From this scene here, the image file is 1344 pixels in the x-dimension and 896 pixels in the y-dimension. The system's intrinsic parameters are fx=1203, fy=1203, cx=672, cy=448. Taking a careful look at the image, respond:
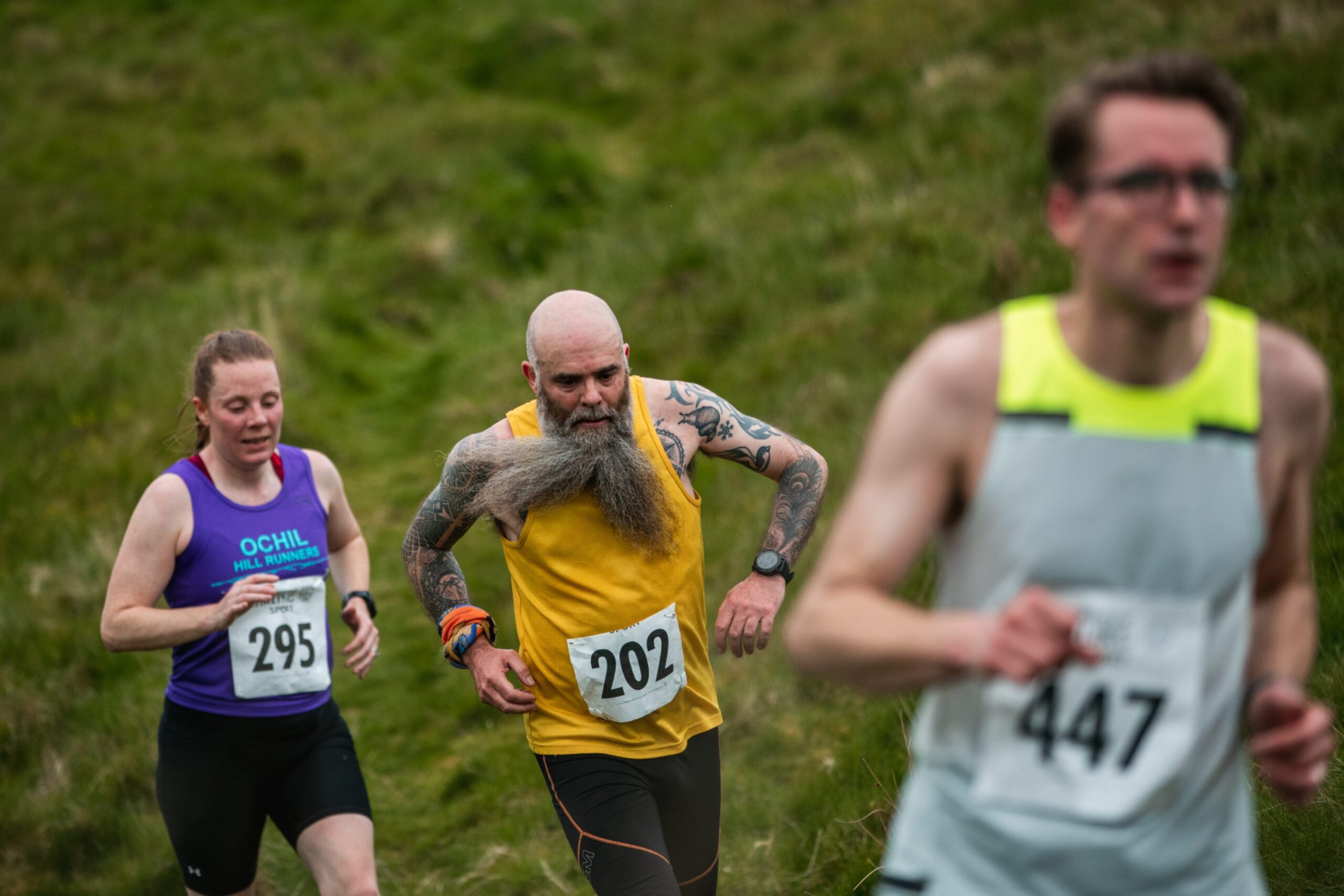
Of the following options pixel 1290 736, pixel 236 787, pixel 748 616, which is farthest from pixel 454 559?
pixel 1290 736

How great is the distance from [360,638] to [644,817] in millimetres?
1406

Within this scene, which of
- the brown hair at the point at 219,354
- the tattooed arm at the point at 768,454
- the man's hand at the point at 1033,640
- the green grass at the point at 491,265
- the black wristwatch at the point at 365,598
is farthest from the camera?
the green grass at the point at 491,265

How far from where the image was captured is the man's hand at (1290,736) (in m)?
1.88

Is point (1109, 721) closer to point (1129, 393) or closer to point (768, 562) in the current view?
point (1129, 393)

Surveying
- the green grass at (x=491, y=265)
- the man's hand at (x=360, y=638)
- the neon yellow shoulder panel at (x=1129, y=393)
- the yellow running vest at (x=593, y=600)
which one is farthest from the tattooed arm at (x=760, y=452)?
the neon yellow shoulder panel at (x=1129, y=393)

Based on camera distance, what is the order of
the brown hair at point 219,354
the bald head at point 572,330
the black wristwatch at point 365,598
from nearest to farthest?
the bald head at point 572,330
the brown hair at point 219,354
the black wristwatch at point 365,598

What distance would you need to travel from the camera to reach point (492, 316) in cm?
1059

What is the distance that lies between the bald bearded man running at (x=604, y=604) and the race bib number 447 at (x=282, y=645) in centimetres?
63

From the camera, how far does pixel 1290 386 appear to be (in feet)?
6.19

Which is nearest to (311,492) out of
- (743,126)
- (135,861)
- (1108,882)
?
(135,861)

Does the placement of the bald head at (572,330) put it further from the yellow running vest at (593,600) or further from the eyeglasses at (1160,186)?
the eyeglasses at (1160,186)

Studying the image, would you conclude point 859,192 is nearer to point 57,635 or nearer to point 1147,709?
point 57,635

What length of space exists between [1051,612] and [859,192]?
8440mm

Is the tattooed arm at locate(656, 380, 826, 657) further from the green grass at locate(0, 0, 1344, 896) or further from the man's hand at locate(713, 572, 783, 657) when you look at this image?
the green grass at locate(0, 0, 1344, 896)
